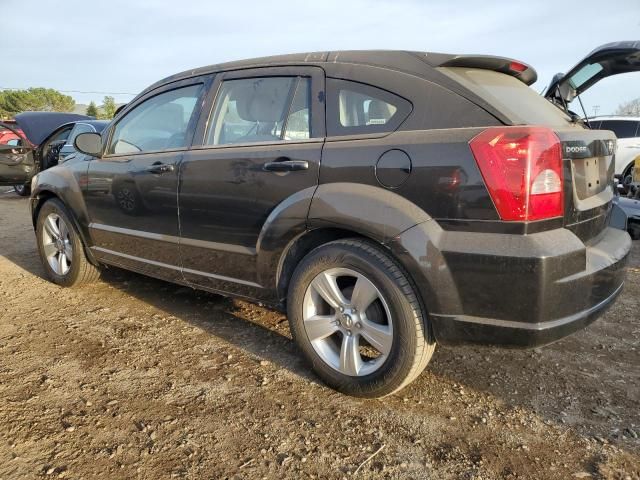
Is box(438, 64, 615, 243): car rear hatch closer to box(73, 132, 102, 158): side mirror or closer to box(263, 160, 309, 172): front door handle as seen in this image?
box(263, 160, 309, 172): front door handle

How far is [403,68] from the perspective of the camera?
7.58 ft

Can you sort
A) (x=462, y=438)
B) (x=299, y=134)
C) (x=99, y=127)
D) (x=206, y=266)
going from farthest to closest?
(x=99, y=127), (x=206, y=266), (x=299, y=134), (x=462, y=438)

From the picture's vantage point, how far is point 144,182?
10.9 feet

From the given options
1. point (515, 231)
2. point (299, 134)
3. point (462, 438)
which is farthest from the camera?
point (299, 134)

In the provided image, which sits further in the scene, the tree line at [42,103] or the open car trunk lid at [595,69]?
the tree line at [42,103]

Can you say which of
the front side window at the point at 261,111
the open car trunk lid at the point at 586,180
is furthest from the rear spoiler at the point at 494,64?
the front side window at the point at 261,111

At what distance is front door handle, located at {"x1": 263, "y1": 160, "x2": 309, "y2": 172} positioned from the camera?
2471 mm

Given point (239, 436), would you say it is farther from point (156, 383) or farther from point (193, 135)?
point (193, 135)

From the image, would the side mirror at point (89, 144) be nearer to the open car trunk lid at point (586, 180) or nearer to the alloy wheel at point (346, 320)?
the alloy wheel at point (346, 320)

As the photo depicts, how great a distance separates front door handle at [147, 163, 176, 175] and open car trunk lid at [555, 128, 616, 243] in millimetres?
2242

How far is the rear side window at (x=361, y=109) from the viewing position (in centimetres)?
228

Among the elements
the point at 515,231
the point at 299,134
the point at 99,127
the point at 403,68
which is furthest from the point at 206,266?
the point at 99,127

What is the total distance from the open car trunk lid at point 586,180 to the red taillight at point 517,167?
0.50ft

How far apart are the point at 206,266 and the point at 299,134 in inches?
40.9
